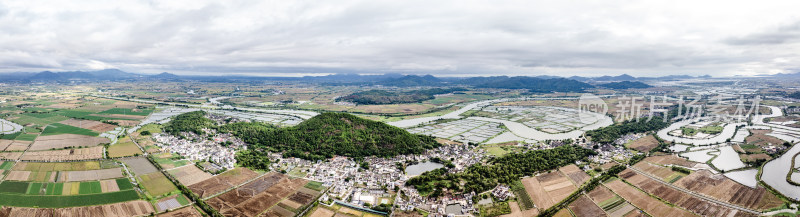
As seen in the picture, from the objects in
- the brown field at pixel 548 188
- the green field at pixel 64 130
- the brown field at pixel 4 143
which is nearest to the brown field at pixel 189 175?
the brown field at pixel 4 143

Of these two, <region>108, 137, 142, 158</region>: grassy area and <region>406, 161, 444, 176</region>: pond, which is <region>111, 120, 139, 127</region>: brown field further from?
<region>406, 161, 444, 176</region>: pond

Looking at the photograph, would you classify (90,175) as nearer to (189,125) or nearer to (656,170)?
(189,125)

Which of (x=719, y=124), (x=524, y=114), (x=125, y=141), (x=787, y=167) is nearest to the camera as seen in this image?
(x=787, y=167)

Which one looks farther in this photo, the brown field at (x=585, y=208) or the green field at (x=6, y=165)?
the green field at (x=6, y=165)

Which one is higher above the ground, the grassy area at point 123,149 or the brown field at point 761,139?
the brown field at point 761,139

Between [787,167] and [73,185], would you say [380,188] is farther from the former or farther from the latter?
[787,167]

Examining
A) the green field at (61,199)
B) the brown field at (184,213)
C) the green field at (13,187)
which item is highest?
the green field at (13,187)

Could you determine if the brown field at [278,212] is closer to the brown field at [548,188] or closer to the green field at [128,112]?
the brown field at [548,188]

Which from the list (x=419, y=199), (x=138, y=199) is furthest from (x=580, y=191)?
(x=138, y=199)
